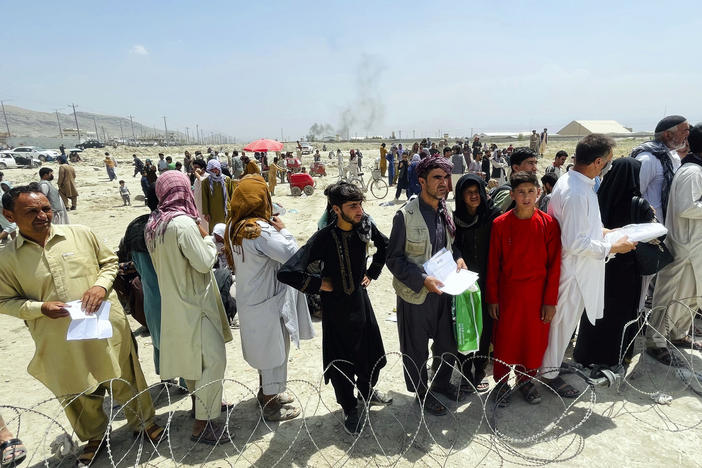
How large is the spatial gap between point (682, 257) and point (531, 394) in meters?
2.06

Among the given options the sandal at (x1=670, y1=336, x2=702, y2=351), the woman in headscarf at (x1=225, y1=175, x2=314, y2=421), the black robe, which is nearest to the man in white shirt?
the black robe

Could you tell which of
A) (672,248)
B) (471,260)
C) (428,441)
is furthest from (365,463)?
(672,248)

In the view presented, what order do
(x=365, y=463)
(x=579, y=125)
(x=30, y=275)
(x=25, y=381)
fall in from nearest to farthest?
(x=30, y=275) → (x=365, y=463) → (x=25, y=381) → (x=579, y=125)

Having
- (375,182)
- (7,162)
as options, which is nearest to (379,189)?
(375,182)

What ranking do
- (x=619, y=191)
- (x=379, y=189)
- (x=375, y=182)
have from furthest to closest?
(x=379, y=189), (x=375, y=182), (x=619, y=191)

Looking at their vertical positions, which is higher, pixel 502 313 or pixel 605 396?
pixel 502 313

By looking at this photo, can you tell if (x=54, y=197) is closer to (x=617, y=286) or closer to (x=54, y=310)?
(x=54, y=310)

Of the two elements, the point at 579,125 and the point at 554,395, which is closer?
the point at 554,395

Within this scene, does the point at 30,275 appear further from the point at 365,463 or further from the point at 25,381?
the point at 365,463

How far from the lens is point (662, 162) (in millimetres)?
4137

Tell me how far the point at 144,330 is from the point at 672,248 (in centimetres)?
626

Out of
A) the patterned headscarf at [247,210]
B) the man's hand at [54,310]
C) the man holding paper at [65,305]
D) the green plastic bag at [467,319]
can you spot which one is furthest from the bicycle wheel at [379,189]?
the man's hand at [54,310]

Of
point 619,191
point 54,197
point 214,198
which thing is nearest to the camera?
point 619,191

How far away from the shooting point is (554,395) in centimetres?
370
